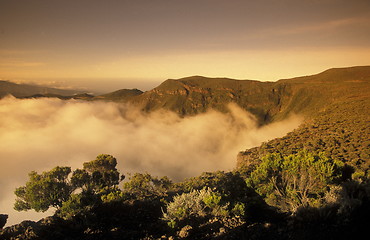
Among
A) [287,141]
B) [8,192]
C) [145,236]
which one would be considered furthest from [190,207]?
[8,192]

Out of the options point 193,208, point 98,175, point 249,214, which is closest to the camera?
point 193,208

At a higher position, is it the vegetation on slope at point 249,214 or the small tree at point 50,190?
the vegetation on slope at point 249,214

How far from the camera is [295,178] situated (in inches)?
710

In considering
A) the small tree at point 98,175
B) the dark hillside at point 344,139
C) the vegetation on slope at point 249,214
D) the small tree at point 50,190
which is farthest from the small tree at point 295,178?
the small tree at point 98,175

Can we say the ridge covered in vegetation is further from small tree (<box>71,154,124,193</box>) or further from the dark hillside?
small tree (<box>71,154,124,193</box>)

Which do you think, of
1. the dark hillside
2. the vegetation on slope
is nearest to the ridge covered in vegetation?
the vegetation on slope

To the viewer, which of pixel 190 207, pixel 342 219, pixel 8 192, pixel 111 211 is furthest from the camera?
pixel 8 192

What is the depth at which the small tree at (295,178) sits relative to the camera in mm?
17000

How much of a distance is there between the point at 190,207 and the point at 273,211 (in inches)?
300

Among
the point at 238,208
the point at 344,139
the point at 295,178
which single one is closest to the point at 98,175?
the point at 238,208

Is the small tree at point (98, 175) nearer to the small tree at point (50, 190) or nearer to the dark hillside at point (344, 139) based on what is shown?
the small tree at point (50, 190)

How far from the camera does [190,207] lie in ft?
51.5

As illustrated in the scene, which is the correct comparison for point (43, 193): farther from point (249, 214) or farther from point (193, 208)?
point (249, 214)

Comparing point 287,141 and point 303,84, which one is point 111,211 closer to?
point 287,141
